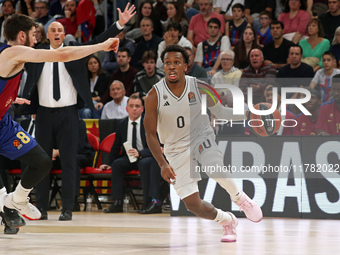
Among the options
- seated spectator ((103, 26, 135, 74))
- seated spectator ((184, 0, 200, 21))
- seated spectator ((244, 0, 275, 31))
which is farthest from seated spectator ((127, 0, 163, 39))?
seated spectator ((244, 0, 275, 31))

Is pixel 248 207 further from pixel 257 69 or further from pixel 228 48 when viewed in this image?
pixel 228 48

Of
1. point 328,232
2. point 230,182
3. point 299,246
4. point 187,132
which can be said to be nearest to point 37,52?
point 187,132

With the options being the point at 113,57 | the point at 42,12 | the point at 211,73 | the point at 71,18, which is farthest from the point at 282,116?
the point at 42,12

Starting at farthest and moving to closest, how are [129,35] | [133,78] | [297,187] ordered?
[129,35]
[133,78]
[297,187]

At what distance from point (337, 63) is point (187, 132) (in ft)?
19.2

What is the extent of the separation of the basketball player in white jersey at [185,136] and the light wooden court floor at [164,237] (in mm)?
326

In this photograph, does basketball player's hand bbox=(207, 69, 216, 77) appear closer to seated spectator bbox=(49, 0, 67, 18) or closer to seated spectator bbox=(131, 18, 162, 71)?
seated spectator bbox=(131, 18, 162, 71)

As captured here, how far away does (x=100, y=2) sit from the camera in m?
14.7

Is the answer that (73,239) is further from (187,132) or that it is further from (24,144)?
(187,132)

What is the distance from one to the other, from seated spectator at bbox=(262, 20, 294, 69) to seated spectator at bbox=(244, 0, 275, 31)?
1.20 metres

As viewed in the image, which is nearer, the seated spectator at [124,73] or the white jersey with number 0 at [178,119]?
the white jersey with number 0 at [178,119]

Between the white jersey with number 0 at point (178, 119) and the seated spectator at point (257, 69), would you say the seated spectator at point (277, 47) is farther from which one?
the white jersey with number 0 at point (178, 119)

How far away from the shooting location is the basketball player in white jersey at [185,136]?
235 inches

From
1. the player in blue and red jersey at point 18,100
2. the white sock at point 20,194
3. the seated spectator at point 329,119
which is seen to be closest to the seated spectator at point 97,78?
the seated spectator at point 329,119
